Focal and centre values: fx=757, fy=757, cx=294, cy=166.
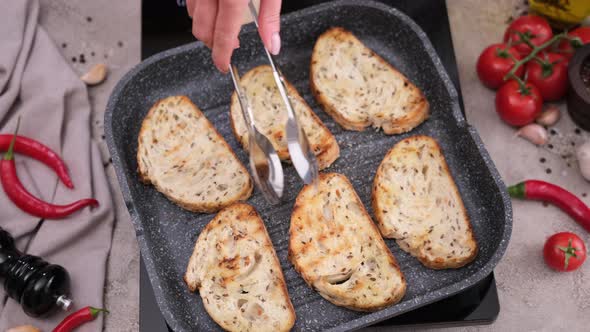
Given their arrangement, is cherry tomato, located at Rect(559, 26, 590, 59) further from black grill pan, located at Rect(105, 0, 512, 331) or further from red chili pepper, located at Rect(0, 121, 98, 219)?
red chili pepper, located at Rect(0, 121, 98, 219)

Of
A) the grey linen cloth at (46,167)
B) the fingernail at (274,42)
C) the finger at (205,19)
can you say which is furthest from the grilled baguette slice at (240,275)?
the finger at (205,19)

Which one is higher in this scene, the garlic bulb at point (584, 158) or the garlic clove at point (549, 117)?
the garlic clove at point (549, 117)

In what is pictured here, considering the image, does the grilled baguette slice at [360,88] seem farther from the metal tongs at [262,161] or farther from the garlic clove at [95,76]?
the garlic clove at [95,76]

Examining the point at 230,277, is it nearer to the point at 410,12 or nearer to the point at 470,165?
the point at 470,165

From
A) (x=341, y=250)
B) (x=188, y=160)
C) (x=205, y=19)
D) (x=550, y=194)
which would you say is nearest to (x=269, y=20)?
(x=205, y=19)

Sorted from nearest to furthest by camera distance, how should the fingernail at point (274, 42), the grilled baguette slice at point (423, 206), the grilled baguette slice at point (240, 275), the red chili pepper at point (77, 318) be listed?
the fingernail at point (274, 42) < the grilled baguette slice at point (240, 275) < the grilled baguette slice at point (423, 206) < the red chili pepper at point (77, 318)

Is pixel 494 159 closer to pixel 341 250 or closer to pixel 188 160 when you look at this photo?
pixel 341 250

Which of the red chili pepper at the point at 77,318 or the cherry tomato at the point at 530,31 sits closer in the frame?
the red chili pepper at the point at 77,318
